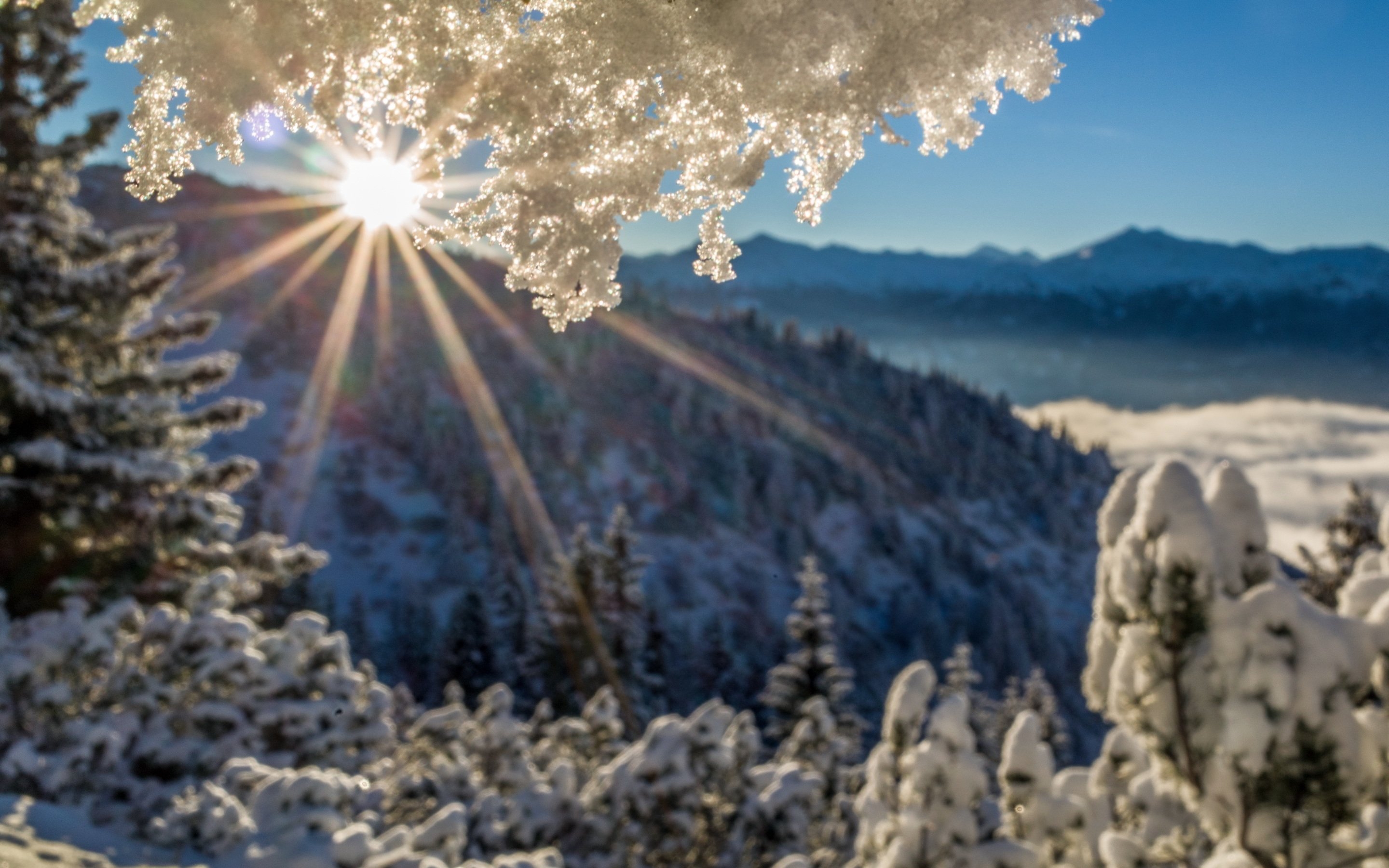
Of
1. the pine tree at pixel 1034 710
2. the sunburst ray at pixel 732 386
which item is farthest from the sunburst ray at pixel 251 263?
the pine tree at pixel 1034 710

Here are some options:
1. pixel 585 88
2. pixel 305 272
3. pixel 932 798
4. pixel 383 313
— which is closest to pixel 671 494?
pixel 383 313

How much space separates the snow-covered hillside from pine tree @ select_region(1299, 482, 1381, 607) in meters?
39.5

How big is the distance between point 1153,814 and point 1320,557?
15056 mm

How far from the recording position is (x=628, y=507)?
12600 cm

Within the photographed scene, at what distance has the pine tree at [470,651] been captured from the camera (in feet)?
156

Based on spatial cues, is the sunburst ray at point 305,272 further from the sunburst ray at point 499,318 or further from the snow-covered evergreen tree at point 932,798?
the snow-covered evergreen tree at point 932,798

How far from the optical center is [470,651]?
47562 mm

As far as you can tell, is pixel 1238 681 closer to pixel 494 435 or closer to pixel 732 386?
pixel 494 435

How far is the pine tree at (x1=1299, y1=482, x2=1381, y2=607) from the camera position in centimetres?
1831

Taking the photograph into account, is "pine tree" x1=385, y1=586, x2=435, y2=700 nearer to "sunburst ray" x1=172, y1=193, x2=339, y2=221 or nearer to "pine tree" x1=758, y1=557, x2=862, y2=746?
"pine tree" x1=758, y1=557, x2=862, y2=746

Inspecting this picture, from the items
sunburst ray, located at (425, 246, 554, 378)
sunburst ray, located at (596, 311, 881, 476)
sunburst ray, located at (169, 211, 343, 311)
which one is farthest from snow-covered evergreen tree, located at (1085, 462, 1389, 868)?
sunburst ray, located at (596, 311, 881, 476)

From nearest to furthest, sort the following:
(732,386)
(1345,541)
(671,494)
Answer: (1345,541) → (671,494) → (732,386)

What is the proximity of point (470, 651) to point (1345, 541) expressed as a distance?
41.4 metres

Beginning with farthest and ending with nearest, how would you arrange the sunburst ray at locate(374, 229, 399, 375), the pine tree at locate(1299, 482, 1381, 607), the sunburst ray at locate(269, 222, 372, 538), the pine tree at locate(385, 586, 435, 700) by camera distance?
the sunburst ray at locate(374, 229, 399, 375)
the sunburst ray at locate(269, 222, 372, 538)
the pine tree at locate(385, 586, 435, 700)
the pine tree at locate(1299, 482, 1381, 607)
